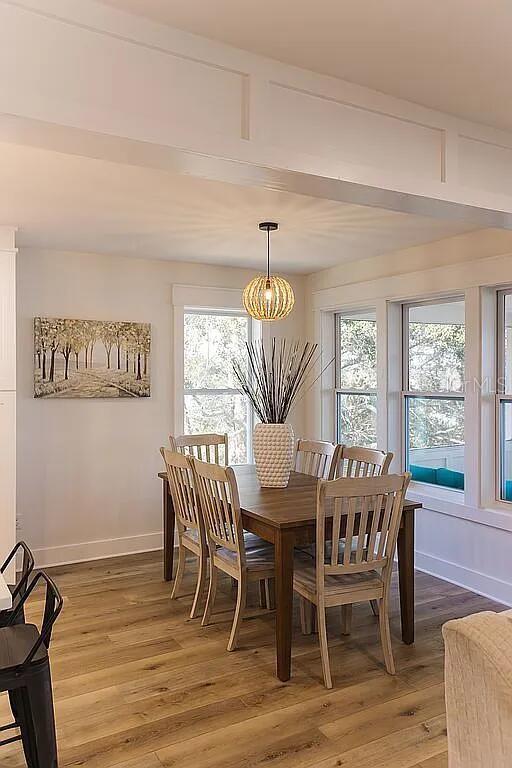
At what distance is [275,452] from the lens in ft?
12.6

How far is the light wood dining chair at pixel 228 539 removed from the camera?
3.14m

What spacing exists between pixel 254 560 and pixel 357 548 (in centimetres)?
69

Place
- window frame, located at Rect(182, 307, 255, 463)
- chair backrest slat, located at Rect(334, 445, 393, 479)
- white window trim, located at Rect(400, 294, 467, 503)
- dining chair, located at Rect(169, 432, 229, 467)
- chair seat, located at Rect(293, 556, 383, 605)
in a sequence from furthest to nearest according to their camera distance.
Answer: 1. window frame, located at Rect(182, 307, 255, 463)
2. dining chair, located at Rect(169, 432, 229, 467)
3. white window trim, located at Rect(400, 294, 467, 503)
4. chair backrest slat, located at Rect(334, 445, 393, 479)
5. chair seat, located at Rect(293, 556, 383, 605)

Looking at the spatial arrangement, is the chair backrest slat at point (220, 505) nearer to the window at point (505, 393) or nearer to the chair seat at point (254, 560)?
the chair seat at point (254, 560)

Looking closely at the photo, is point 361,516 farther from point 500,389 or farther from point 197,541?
point 500,389

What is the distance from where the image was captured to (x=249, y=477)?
4.29 m

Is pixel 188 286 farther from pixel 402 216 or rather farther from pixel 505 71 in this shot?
pixel 505 71

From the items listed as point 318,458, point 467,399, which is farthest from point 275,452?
point 467,399

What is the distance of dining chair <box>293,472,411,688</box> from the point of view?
2.81 m

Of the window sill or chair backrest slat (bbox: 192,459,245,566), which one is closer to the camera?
chair backrest slat (bbox: 192,459,245,566)

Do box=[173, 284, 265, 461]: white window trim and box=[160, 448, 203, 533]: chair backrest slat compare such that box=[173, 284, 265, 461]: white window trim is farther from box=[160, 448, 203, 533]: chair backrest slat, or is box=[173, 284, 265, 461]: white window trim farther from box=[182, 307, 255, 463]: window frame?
box=[160, 448, 203, 533]: chair backrest slat

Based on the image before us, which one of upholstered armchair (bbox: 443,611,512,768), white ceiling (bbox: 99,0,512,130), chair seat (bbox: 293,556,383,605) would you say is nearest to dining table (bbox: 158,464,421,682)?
chair seat (bbox: 293,556,383,605)

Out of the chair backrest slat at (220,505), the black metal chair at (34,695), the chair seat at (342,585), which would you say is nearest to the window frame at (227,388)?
the chair backrest slat at (220,505)

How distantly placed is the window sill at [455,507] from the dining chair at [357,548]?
4.19ft
